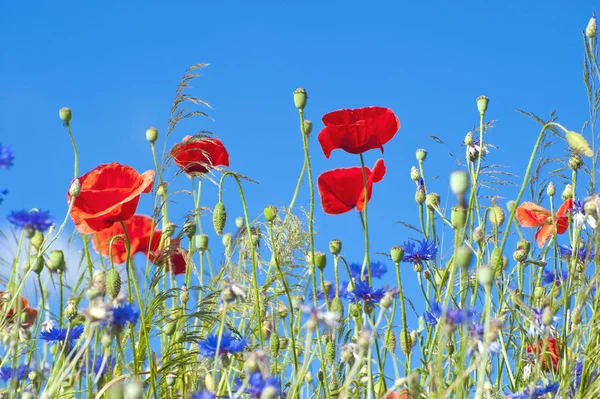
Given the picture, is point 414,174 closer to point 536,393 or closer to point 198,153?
point 198,153

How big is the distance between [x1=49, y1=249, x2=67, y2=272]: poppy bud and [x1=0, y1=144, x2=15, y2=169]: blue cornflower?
421mm

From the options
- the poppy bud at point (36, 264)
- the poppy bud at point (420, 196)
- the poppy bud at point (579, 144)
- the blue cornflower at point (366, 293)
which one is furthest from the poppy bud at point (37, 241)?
the poppy bud at point (579, 144)

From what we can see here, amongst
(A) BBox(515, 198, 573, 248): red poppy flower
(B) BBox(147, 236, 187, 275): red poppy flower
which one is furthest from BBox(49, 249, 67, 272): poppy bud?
(A) BBox(515, 198, 573, 248): red poppy flower

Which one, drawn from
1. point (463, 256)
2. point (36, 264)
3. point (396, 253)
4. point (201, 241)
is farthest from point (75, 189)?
point (463, 256)

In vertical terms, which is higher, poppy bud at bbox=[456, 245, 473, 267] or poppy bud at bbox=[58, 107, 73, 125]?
poppy bud at bbox=[58, 107, 73, 125]

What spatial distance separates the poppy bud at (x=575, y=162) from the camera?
222 cm

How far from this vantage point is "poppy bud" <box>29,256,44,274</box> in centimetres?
180

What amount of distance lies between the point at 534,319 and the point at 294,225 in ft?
2.41

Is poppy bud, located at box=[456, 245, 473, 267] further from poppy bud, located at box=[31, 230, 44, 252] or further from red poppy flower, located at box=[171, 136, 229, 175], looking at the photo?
poppy bud, located at box=[31, 230, 44, 252]

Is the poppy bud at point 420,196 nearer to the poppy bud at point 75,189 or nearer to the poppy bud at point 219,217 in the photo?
the poppy bud at point 219,217

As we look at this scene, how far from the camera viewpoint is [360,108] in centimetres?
224

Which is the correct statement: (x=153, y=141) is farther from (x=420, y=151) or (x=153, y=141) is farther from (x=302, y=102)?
(x=420, y=151)

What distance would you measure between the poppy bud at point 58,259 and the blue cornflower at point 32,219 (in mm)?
336

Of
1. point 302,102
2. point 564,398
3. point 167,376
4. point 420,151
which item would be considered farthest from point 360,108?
point 564,398
